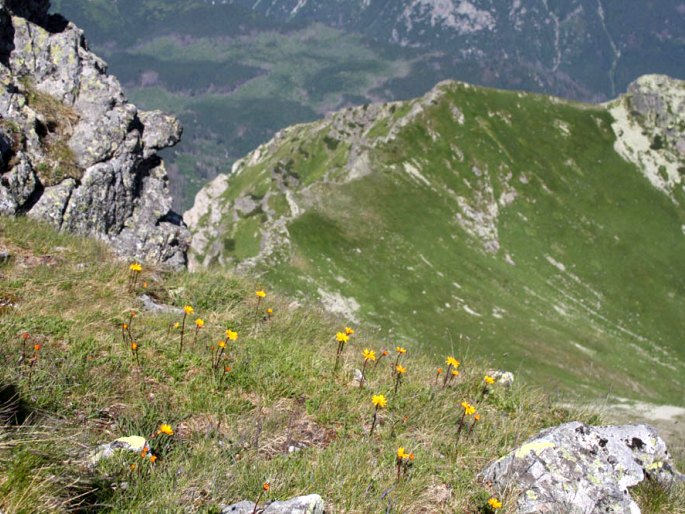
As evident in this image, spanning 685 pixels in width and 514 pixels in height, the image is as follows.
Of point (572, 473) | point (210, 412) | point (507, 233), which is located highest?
point (507, 233)

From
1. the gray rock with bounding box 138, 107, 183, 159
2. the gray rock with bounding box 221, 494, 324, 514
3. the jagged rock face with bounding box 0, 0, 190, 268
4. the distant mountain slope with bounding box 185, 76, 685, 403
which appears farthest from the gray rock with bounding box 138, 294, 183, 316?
the distant mountain slope with bounding box 185, 76, 685, 403

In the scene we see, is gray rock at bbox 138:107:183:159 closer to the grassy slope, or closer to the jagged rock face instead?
the jagged rock face

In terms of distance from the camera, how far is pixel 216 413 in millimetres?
6902

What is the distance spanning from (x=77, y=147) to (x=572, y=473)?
27175mm

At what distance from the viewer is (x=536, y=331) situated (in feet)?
285

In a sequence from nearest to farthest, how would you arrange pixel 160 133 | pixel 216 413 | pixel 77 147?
pixel 216 413 < pixel 77 147 < pixel 160 133

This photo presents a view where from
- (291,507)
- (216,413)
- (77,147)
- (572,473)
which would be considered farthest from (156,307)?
(77,147)

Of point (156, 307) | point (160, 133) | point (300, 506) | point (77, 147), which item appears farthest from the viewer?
point (160, 133)

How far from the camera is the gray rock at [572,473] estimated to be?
635 cm

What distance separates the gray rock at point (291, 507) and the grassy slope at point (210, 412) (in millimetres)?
238

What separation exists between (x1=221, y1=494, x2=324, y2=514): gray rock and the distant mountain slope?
47.5 metres

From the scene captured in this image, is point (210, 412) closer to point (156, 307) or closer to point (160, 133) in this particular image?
point (156, 307)

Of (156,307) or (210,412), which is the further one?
(156,307)

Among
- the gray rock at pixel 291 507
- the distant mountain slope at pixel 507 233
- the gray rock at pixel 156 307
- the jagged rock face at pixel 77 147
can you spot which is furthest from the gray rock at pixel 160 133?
the gray rock at pixel 291 507
